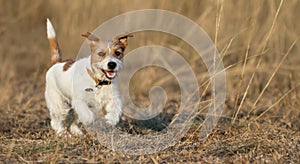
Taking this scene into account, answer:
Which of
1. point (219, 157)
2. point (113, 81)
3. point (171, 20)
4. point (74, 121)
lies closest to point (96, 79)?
point (113, 81)

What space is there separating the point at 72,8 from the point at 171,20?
5.82ft

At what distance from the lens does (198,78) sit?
7176 millimetres

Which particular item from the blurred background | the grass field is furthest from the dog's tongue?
the blurred background

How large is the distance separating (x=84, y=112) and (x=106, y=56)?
1.63 ft

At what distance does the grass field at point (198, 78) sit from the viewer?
4.00 metres

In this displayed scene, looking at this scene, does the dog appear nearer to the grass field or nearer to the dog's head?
the dog's head

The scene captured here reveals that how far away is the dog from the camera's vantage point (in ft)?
15.2

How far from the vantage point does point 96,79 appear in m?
4.74

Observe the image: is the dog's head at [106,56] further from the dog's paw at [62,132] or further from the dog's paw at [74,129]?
the dog's paw at [74,129]

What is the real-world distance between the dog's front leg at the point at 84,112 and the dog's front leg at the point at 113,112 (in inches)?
5.3

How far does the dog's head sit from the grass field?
0.56 meters

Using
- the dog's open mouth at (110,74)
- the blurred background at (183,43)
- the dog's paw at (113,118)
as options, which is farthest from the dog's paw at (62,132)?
the blurred background at (183,43)

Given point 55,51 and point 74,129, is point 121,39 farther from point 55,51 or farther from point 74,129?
point 74,129

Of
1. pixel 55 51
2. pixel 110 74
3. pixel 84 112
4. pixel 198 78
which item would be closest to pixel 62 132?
pixel 84 112
